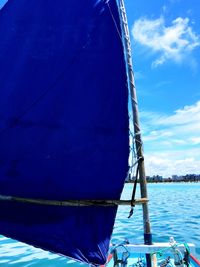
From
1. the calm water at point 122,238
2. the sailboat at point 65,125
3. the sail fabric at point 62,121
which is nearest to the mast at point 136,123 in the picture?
the sailboat at point 65,125

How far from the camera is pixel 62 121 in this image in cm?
438

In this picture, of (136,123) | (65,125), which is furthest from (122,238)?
(65,125)

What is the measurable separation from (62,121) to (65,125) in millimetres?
71

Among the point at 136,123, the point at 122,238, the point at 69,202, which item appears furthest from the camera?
the point at 122,238

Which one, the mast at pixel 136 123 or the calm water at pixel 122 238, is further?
the calm water at pixel 122 238

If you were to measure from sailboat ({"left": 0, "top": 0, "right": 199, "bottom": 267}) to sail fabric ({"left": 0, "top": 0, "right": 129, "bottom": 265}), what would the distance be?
14mm

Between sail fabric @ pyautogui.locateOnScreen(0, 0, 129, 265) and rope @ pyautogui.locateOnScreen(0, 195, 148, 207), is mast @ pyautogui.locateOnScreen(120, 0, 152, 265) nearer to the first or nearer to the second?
sail fabric @ pyautogui.locateOnScreen(0, 0, 129, 265)

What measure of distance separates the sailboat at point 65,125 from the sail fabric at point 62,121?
0.5 inches

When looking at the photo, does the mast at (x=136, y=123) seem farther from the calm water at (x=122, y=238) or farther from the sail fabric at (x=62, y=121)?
the calm water at (x=122, y=238)

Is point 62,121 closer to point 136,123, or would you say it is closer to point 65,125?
point 65,125

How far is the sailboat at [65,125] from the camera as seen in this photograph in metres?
4.17

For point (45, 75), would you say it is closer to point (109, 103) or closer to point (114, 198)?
point (109, 103)

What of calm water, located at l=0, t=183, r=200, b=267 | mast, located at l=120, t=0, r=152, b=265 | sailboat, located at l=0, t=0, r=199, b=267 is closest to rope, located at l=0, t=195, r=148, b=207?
sailboat, located at l=0, t=0, r=199, b=267

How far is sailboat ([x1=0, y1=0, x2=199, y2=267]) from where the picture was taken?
417cm
